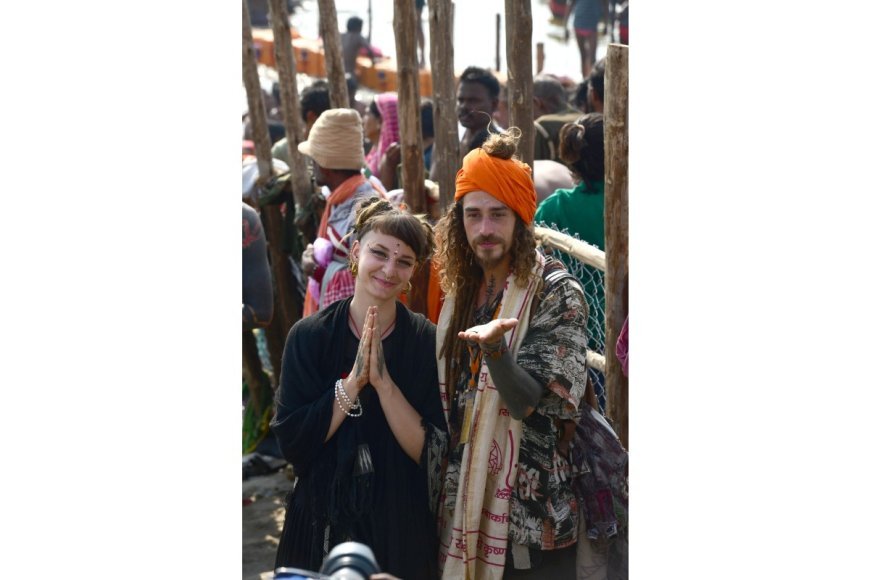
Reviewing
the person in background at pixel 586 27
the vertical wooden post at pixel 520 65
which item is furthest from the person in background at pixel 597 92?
the person in background at pixel 586 27

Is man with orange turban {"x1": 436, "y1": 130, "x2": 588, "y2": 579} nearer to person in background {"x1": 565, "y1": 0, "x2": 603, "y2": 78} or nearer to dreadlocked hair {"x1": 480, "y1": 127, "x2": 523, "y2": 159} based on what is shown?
dreadlocked hair {"x1": 480, "y1": 127, "x2": 523, "y2": 159}

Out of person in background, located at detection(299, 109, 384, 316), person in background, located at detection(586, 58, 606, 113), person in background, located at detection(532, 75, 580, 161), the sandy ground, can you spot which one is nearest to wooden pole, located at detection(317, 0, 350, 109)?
person in background, located at detection(299, 109, 384, 316)

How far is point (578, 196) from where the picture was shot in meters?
4.71

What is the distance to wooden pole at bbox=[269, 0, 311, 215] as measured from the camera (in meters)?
6.60

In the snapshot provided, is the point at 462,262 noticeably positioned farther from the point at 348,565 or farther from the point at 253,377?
the point at 253,377

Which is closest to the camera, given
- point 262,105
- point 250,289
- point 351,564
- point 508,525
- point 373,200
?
point 351,564

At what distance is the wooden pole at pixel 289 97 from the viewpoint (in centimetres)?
660

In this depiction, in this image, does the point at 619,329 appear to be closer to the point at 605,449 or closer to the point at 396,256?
the point at 605,449

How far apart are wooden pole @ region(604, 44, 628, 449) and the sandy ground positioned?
192 centimetres

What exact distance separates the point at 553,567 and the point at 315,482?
71 cm

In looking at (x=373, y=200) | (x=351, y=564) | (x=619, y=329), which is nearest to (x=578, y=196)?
(x=619, y=329)

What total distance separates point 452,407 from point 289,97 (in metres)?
3.79

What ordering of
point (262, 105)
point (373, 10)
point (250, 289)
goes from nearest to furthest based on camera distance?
point (250, 289), point (262, 105), point (373, 10)

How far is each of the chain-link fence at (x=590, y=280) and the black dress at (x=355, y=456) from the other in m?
1.13
